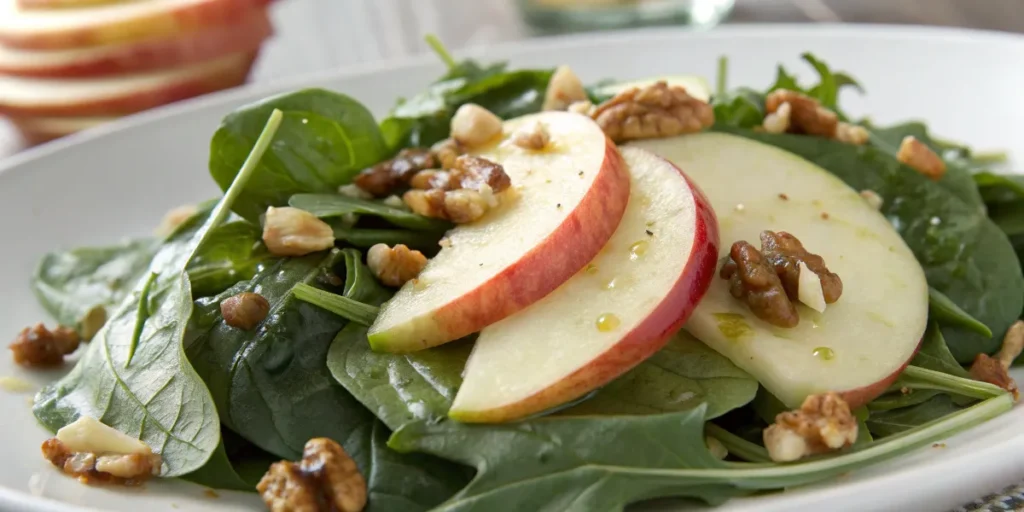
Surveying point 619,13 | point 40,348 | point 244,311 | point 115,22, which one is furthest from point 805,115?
point 115,22

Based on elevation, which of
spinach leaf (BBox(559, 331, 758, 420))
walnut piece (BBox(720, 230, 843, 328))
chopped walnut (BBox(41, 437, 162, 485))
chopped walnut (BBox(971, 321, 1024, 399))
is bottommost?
chopped walnut (BBox(971, 321, 1024, 399))

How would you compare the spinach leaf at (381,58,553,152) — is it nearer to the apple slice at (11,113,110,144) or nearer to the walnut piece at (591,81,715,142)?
the walnut piece at (591,81,715,142)

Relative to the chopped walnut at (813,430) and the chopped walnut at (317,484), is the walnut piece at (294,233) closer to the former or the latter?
the chopped walnut at (317,484)

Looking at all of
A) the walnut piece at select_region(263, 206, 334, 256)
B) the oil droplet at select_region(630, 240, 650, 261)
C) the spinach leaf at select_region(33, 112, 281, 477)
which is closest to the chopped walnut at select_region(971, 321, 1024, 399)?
the oil droplet at select_region(630, 240, 650, 261)

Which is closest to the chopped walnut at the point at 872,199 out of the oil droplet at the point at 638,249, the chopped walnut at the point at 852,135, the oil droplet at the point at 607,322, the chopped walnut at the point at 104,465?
the chopped walnut at the point at 852,135

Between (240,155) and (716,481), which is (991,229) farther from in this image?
(240,155)
